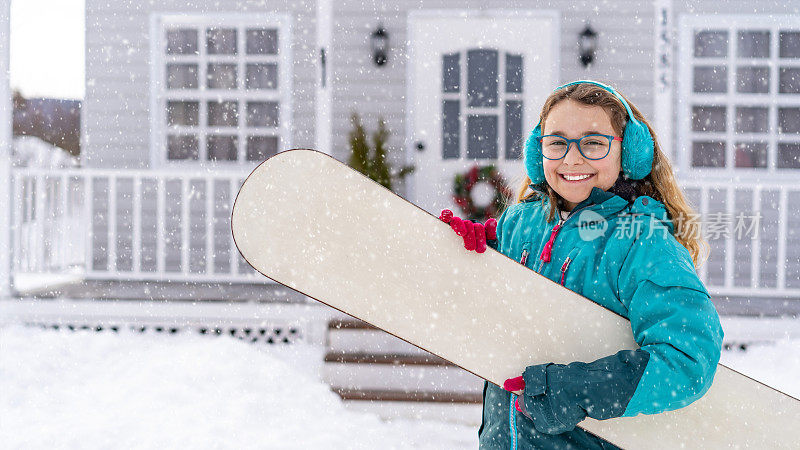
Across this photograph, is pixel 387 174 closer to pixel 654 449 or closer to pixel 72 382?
pixel 72 382

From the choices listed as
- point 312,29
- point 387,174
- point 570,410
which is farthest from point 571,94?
point 312,29

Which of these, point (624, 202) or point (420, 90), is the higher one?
point (420, 90)

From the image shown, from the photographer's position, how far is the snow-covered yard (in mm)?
2436

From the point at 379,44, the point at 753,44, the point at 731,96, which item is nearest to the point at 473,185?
the point at 379,44

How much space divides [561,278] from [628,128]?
11.1 inches

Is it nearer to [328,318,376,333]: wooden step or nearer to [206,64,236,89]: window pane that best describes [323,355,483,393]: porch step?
[328,318,376,333]: wooden step

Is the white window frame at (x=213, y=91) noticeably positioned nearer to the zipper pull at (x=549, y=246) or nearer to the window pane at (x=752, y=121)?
the window pane at (x=752, y=121)

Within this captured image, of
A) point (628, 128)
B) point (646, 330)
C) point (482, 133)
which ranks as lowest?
point (646, 330)

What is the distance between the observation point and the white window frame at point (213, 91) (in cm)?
510

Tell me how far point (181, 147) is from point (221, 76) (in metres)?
0.81

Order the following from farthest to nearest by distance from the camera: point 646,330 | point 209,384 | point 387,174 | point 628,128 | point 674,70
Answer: point 674,70 < point 387,174 < point 209,384 < point 628,128 < point 646,330

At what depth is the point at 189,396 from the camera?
9.11ft

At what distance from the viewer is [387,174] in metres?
4.66

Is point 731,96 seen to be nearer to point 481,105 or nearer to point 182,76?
point 481,105
